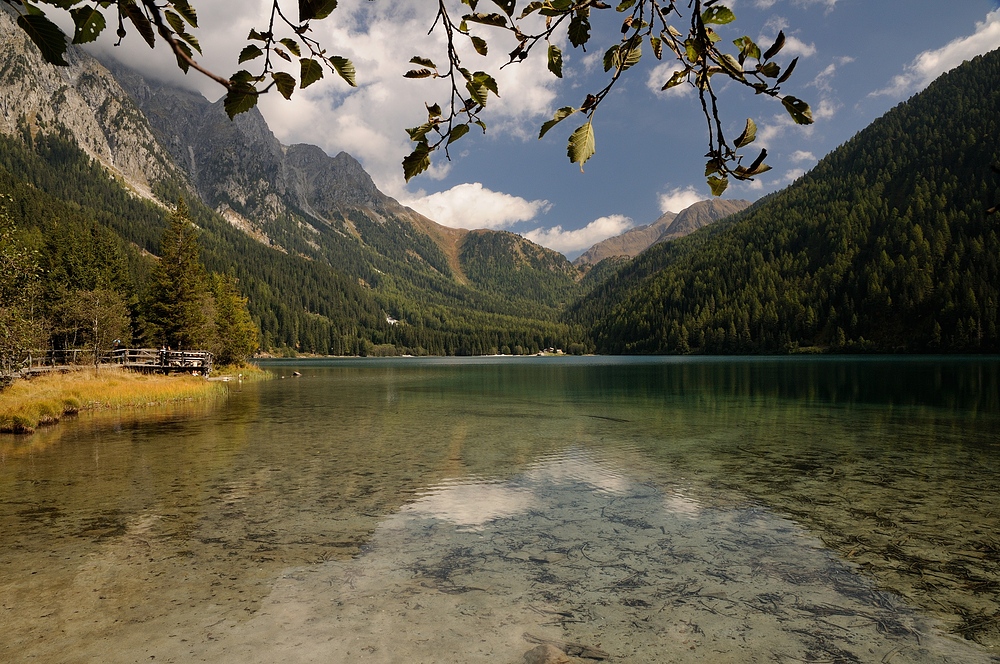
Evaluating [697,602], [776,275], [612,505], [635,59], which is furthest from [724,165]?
[776,275]

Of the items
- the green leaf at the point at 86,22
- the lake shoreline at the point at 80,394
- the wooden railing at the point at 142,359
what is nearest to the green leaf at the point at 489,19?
Answer: the green leaf at the point at 86,22

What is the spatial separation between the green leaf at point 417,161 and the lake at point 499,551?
18.9ft

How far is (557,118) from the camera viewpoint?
2.29 meters

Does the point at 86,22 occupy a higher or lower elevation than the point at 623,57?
lower

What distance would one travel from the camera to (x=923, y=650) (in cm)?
612

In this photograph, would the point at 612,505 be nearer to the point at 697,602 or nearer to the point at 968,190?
the point at 697,602

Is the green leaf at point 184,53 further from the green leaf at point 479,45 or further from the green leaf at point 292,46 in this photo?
the green leaf at point 479,45

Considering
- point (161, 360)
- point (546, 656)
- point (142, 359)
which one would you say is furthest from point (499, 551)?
point (142, 359)

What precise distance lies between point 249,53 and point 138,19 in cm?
35

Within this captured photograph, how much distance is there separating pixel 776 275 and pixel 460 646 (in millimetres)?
222068

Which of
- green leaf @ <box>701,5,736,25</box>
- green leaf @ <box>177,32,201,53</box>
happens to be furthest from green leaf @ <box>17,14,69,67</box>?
green leaf @ <box>701,5,736,25</box>

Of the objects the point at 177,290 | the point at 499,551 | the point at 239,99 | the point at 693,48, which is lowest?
the point at 499,551

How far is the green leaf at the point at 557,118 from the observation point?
2244 mm

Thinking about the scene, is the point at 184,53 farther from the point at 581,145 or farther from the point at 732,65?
the point at 732,65
